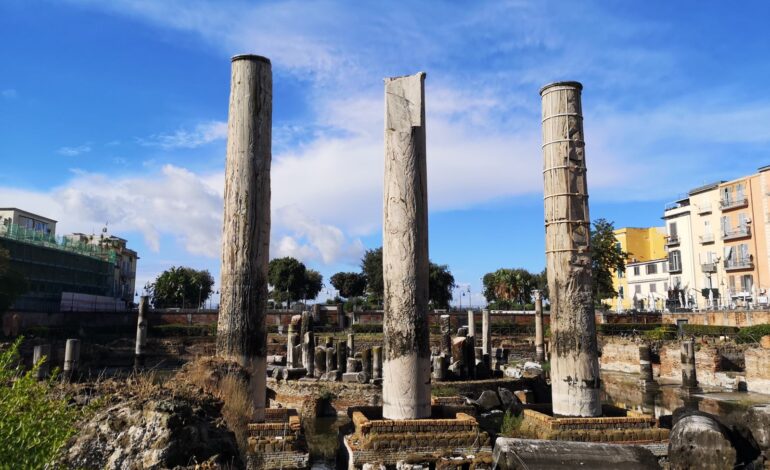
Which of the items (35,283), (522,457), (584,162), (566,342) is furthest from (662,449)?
(35,283)

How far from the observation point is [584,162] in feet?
37.2

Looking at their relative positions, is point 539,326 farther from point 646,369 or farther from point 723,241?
point 723,241

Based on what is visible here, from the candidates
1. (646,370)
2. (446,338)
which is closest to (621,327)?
(646,370)

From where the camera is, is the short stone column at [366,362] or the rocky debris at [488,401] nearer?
the rocky debris at [488,401]

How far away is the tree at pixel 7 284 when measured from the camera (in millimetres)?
36306

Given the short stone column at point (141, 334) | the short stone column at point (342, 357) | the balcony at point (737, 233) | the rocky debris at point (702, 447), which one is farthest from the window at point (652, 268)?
the rocky debris at point (702, 447)

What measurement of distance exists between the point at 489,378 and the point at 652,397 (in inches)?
363

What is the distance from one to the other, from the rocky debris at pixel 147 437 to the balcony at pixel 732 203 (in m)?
45.0

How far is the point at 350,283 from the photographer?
225 feet

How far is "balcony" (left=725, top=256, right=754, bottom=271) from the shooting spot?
4131cm

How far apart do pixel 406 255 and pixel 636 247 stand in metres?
58.6

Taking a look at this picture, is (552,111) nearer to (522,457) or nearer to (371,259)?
(522,457)

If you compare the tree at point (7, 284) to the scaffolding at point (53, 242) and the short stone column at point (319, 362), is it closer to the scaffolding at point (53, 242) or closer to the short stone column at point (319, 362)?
the scaffolding at point (53, 242)

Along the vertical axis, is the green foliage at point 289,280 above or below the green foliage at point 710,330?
above
